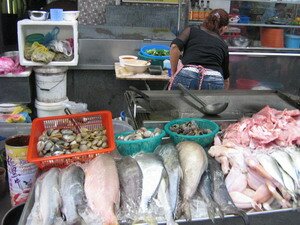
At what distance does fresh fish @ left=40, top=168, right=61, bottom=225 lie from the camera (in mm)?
1460

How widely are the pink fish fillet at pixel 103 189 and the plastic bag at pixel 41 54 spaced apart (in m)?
2.94

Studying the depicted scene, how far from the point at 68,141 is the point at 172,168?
0.69 meters

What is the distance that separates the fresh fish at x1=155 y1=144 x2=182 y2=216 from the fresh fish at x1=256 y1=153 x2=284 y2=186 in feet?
1.49

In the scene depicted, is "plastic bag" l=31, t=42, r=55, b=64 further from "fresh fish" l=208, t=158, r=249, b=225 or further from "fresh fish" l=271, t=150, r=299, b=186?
"fresh fish" l=271, t=150, r=299, b=186

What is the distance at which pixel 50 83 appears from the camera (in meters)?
4.49

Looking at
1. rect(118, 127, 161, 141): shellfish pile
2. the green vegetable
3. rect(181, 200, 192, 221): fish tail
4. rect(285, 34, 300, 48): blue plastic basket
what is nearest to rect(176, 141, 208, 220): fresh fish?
rect(181, 200, 192, 221): fish tail

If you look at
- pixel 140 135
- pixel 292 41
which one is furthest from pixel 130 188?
pixel 292 41

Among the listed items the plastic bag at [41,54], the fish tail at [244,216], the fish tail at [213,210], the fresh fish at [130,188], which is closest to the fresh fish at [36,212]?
the fresh fish at [130,188]

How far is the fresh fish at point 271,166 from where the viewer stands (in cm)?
171

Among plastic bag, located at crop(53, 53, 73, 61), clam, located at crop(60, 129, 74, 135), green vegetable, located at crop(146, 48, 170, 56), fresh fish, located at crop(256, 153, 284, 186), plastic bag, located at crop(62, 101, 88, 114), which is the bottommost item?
plastic bag, located at crop(62, 101, 88, 114)

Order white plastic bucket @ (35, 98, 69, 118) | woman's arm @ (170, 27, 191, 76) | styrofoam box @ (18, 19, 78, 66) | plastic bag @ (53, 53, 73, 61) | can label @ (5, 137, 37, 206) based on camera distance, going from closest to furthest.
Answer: can label @ (5, 137, 37, 206) → woman's arm @ (170, 27, 191, 76) → styrofoam box @ (18, 19, 78, 66) → plastic bag @ (53, 53, 73, 61) → white plastic bucket @ (35, 98, 69, 118)

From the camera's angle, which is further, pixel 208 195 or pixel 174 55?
pixel 174 55

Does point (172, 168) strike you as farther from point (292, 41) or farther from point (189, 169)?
point (292, 41)

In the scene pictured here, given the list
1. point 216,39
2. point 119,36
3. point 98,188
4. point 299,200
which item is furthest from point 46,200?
point 119,36
